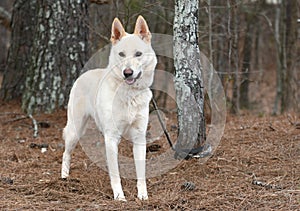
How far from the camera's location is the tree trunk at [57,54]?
25.8 ft

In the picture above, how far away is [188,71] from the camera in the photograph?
5.14m

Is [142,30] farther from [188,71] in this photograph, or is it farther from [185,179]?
[185,179]

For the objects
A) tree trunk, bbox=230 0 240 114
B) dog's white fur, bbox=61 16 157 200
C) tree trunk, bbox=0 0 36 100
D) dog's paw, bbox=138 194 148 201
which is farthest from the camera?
tree trunk, bbox=0 0 36 100

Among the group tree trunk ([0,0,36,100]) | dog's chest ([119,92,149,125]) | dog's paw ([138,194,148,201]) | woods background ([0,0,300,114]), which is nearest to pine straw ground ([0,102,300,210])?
dog's paw ([138,194,148,201])

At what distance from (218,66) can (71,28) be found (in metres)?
4.25

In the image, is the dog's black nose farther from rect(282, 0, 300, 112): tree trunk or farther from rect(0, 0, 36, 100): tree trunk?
rect(282, 0, 300, 112): tree trunk

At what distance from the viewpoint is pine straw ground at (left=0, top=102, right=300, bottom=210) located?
400cm

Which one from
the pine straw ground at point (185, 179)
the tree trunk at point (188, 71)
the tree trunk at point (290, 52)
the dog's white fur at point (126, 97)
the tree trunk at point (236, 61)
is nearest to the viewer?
the pine straw ground at point (185, 179)

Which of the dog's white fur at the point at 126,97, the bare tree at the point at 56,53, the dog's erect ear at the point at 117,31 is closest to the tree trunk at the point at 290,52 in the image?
the bare tree at the point at 56,53

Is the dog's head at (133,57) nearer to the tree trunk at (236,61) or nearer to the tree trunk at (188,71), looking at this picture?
the tree trunk at (188,71)

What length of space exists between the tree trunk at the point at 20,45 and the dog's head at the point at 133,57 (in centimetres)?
475

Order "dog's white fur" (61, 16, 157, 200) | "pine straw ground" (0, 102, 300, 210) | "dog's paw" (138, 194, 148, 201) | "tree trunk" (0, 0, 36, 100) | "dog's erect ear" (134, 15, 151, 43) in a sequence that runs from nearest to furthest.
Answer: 1. "pine straw ground" (0, 102, 300, 210)
2. "dog's paw" (138, 194, 148, 201)
3. "dog's white fur" (61, 16, 157, 200)
4. "dog's erect ear" (134, 15, 151, 43)
5. "tree trunk" (0, 0, 36, 100)

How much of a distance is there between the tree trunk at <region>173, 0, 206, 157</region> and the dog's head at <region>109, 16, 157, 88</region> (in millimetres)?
732

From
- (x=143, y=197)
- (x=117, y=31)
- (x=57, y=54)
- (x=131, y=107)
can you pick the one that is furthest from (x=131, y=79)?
(x=57, y=54)
